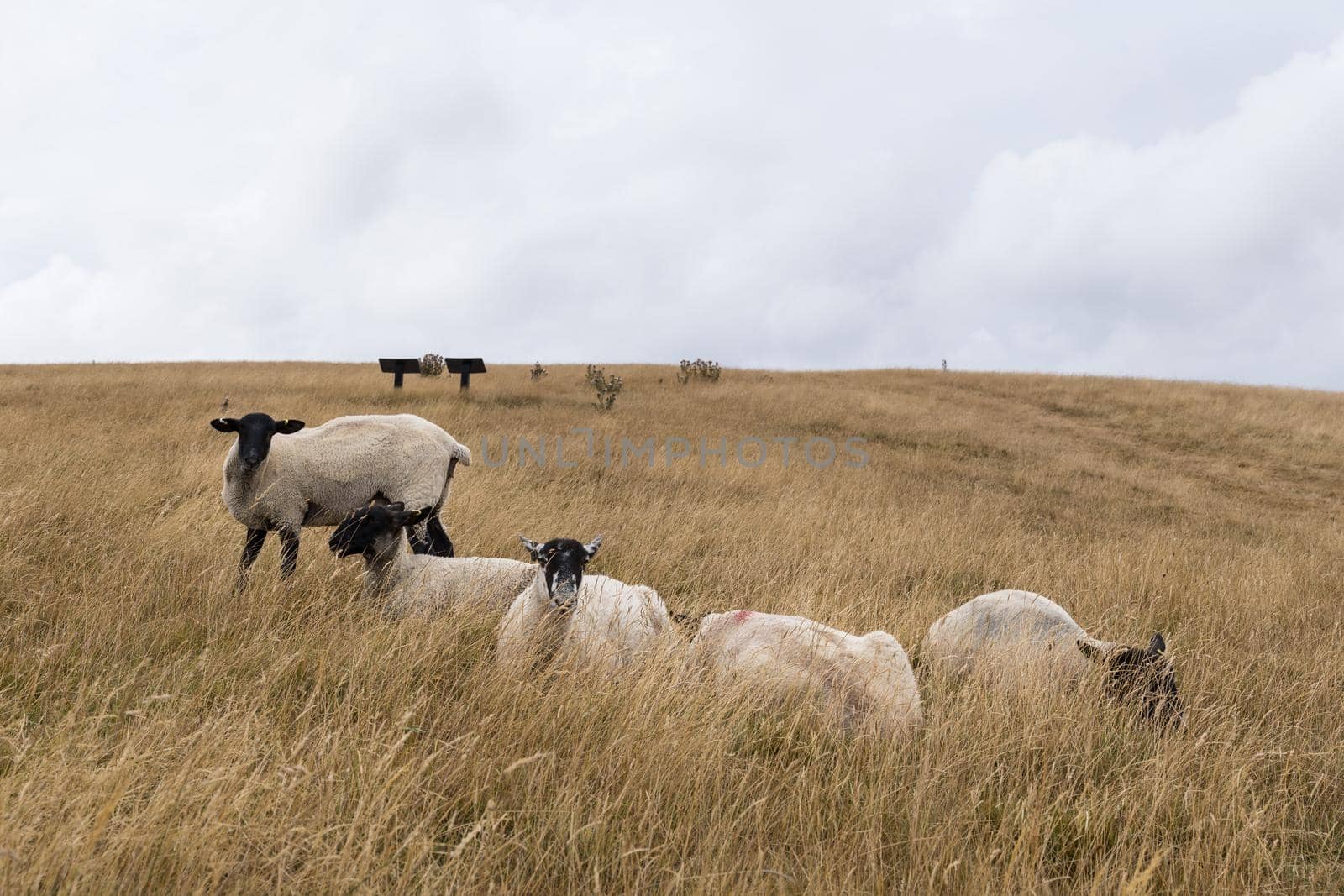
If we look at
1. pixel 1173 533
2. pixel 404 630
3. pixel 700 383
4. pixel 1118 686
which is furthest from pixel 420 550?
pixel 700 383

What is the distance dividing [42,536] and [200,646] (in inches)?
102

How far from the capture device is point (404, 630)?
14.1 feet

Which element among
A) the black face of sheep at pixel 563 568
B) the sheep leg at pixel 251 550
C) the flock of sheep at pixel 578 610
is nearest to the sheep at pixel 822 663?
the flock of sheep at pixel 578 610

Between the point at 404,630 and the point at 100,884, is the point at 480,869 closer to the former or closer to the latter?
the point at 100,884

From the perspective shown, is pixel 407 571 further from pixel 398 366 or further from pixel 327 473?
pixel 398 366

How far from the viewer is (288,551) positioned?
225 inches

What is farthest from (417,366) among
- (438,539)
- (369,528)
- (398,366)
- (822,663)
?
(822,663)

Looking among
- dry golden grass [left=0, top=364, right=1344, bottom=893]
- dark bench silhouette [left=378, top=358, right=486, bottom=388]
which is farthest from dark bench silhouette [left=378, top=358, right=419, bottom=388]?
dry golden grass [left=0, top=364, right=1344, bottom=893]

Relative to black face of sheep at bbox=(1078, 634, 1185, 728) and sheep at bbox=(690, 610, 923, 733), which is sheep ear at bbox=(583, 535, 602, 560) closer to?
sheep at bbox=(690, 610, 923, 733)

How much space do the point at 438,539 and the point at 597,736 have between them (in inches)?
159

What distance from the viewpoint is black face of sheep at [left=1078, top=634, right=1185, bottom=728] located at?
4082mm

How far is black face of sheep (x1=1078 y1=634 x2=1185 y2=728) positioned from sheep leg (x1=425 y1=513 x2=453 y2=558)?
5050 mm

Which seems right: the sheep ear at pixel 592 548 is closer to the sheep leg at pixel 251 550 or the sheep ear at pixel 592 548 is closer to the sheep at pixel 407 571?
the sheep at pixel 407 571

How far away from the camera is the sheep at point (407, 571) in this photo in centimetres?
507
